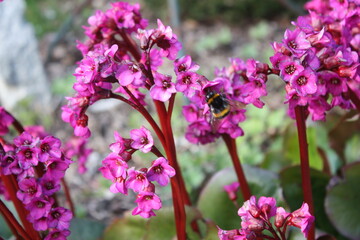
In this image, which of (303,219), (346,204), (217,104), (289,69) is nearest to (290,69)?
(289,69)

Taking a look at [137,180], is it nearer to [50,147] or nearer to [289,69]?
[50,147]

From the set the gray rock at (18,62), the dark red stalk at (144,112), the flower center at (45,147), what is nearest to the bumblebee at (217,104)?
the dark red stalk at (144,112)

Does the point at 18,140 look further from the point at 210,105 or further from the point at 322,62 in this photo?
the point at 322,62

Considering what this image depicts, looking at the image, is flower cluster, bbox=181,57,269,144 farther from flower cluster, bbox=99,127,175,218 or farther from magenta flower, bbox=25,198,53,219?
magenta flower, bbox=25,198,53,219

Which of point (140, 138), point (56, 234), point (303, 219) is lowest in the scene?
point (303, 219)

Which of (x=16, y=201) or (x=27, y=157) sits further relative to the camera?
(x=16, y=201)

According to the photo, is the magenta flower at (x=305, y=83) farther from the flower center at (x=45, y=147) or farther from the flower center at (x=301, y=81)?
the flower center at (x=45, y=147)
